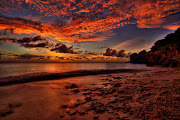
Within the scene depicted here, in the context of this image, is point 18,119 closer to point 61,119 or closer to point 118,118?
point 61,119

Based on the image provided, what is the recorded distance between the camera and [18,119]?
3457 mm

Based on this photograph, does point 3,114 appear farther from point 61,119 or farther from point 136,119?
point 136,119

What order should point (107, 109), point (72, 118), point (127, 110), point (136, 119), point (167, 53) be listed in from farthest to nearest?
1. point (167, 53)
2. point (107, 109)
3. point (127, 110)
4. point (72, 118)
5. point (136, 119)

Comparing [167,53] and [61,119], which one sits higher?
[167,53]

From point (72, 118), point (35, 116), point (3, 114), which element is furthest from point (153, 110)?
point (3, 114)

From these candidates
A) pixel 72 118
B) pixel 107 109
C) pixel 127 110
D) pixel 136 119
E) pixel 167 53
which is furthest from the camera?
pixel 167 53

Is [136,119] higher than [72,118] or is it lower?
higher

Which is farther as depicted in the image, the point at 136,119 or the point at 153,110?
the point at 153,110

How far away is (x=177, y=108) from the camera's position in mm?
3266

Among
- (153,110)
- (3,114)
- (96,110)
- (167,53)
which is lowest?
(3,114)

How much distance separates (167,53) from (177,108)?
62.3m

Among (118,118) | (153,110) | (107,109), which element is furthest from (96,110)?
(153,110)

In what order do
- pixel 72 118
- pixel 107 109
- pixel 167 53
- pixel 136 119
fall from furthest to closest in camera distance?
pixel 167 53
pixel 107 109
pixel 72 118
pixel 136 119

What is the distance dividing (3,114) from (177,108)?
6.97 m
